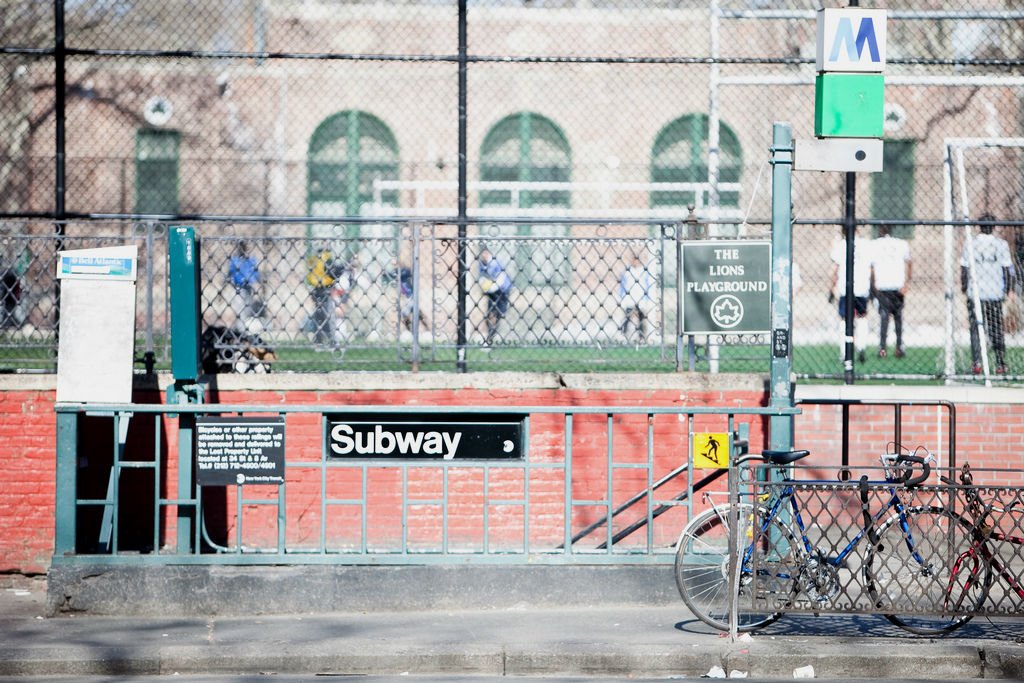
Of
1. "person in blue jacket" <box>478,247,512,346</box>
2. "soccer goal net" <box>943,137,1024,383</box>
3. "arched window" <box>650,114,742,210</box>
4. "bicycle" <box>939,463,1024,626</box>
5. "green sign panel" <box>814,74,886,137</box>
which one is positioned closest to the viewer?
"bicycle" <box>939,463,1024,626</box>

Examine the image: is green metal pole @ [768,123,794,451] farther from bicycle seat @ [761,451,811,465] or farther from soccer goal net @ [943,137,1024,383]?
soccer goal net @ [943,137,1024,383]

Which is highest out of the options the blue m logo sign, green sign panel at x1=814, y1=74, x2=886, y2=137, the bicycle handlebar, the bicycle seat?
the blue m logo sign

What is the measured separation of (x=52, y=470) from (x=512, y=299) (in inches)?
147

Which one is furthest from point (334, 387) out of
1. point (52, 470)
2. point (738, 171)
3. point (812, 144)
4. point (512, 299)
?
point (738, 171)

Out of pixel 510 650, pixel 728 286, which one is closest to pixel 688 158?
pixel 728 286

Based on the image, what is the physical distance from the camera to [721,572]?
Answer: 8.91m

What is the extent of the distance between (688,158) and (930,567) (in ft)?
61.8

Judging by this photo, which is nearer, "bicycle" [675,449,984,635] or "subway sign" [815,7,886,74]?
"bicycle" [675,449,984,635]

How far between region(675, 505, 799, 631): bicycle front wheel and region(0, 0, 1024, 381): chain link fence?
2.74 meters

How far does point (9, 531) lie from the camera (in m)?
10.1

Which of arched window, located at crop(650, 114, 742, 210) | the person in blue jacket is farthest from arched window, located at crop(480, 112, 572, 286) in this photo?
the person in blue jacket

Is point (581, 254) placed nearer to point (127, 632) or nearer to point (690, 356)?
point (690, 356)

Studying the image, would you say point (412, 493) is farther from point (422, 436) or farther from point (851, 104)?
point (851, 104)

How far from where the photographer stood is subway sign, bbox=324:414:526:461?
9297mm
